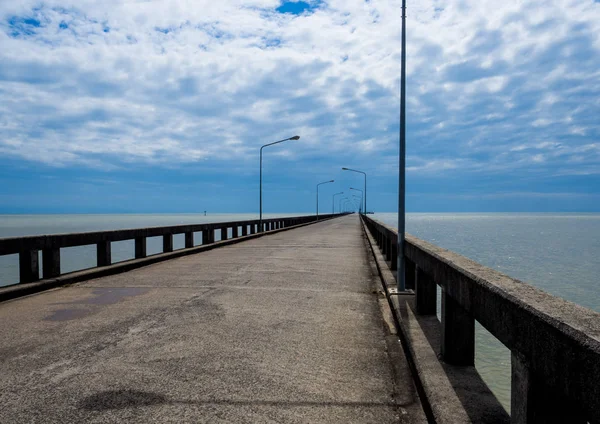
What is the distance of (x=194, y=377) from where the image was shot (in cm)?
439

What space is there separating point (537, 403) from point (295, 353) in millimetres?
3012

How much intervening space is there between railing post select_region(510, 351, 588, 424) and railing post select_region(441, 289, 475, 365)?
1604 millimetres

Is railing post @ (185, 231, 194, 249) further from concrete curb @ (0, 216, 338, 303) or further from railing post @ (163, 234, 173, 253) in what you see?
railing post @ (163, 234, 173, 253)

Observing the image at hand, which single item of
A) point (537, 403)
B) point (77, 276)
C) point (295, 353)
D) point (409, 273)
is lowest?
point (295, 353)

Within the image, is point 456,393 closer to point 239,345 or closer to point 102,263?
point 239,345

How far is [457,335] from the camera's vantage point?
430 centimetres

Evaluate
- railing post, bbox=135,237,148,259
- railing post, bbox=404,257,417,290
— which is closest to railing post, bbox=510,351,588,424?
railing post, bbox=404,257,417,290

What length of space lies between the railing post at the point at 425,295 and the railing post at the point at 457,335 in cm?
199

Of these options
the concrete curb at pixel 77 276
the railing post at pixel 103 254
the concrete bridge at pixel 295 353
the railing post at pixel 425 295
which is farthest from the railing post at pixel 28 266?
the railing post at pixel 425 295

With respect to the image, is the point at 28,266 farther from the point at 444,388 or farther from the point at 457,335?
the point at 444,388

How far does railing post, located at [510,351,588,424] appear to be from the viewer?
92.9 inches

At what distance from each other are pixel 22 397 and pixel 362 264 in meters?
10.9

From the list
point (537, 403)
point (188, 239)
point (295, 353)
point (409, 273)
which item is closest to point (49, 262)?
point (295, 353)

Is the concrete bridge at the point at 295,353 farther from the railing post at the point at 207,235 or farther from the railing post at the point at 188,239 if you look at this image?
the railing post at the point at 207,235
